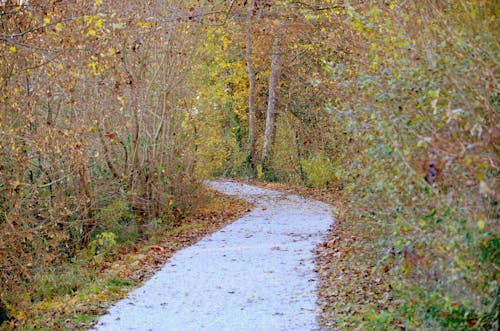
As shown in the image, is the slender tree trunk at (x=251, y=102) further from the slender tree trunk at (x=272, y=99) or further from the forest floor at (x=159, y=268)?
the forest floor at (x=159, y=268)

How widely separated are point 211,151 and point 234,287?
829cm

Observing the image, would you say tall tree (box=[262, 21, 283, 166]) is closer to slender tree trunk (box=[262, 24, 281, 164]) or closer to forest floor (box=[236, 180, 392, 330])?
slender tree trunk (box=[262, 24, 281, 164])

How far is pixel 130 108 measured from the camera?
551 inches

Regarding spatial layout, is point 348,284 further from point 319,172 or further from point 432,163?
point 319,172

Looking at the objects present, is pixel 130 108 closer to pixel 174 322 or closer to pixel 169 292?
pixel 169 292

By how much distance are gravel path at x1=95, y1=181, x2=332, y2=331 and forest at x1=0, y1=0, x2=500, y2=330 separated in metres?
0.41

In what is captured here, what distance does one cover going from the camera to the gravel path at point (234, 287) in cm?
758

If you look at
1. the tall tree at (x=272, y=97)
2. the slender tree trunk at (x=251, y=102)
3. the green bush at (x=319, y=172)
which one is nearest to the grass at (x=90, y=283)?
the green bush at (x=319, y=172)

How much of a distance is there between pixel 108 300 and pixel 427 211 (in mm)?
5068

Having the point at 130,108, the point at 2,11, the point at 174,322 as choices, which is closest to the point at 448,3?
the point at 174,322

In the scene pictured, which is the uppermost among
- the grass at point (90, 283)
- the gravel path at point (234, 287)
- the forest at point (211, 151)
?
the forest at point (211, 151)

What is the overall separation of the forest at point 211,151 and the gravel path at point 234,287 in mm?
409

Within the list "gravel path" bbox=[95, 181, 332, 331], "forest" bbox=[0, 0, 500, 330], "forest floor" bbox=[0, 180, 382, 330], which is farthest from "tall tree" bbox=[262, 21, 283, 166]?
"forest floor" bbox=[0, 180, 382, 330]

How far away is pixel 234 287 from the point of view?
9.27 meters
